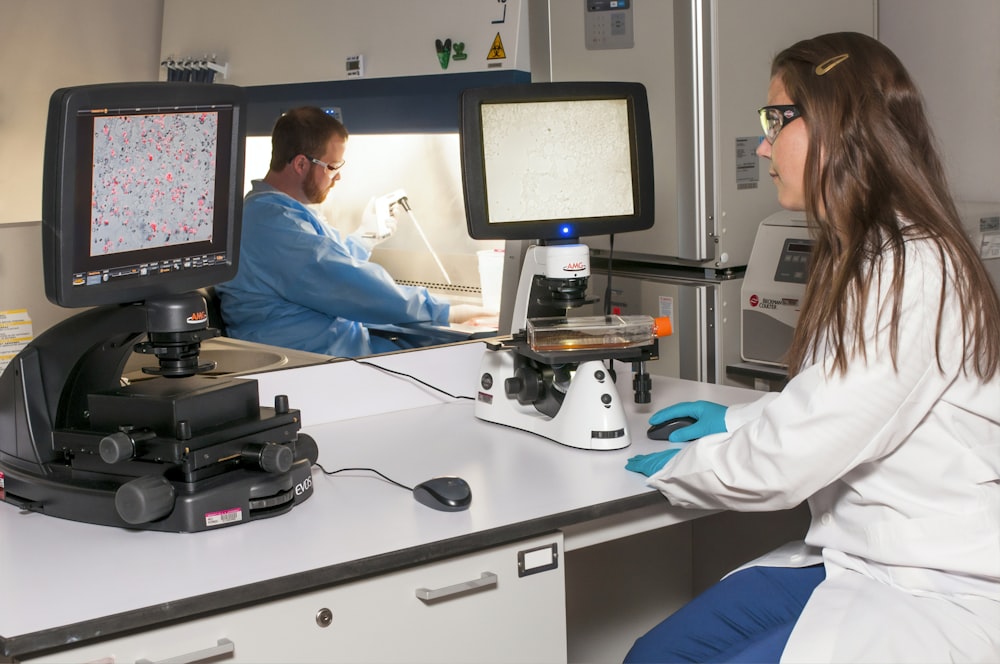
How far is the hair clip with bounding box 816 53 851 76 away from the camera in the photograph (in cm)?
157

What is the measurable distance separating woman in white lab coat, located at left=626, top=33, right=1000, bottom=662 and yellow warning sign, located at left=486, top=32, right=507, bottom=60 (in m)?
1.35

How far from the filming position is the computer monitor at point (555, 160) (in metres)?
2.00

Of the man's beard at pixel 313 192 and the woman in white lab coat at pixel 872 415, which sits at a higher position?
the man's beard at pixel 313 192

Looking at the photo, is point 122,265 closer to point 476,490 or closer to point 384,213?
point 476,490

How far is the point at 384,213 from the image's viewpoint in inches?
135

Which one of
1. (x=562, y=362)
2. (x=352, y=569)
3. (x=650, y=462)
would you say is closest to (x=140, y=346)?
(x=352, y=569)

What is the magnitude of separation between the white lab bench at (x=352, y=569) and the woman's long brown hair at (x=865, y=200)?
1.36ft

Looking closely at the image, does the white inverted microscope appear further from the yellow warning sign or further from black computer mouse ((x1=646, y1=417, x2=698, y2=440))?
the yellow warning sign

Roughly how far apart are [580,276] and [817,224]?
1.59 ft

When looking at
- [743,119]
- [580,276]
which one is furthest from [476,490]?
[743,119]

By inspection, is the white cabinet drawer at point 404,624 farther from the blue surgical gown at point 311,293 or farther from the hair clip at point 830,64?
the blue surgical gown at point 311,293

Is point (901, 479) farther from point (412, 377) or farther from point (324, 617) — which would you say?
point (412, 377)

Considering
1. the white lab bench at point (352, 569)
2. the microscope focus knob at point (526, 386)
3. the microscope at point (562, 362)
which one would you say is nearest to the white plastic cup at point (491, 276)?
the microscope at point (562, 362)

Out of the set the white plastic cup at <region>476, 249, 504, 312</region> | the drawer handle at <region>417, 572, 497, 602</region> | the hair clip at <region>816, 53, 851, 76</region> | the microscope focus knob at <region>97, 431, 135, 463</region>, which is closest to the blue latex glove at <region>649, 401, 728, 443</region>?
the drawer handle at <region>417, 572, 497, 602</region>
